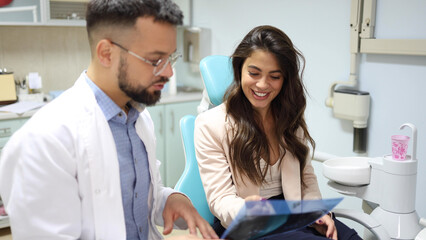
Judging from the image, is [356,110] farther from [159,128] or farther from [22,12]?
[22,12]

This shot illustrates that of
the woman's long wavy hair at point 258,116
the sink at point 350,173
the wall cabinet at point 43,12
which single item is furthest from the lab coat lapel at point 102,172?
the wall cabinet at point 43,12

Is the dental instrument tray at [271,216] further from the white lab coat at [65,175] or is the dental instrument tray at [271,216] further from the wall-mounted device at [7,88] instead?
the wall-mounted device at [7,88]

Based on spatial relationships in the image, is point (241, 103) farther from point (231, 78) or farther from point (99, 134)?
point (99, 134)

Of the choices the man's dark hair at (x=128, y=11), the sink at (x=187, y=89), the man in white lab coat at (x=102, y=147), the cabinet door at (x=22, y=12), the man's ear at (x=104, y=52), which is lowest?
the sink at (x=187, y=89)

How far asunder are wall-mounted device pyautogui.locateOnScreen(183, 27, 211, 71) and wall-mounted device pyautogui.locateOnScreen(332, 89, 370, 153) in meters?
1.34

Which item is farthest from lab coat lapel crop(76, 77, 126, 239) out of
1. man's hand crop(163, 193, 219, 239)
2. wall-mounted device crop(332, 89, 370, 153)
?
wall-mounted device crop(332, 89, 370, 153)

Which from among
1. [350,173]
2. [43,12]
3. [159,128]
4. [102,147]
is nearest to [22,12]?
[43,12]

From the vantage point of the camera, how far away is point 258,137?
5.52 feet

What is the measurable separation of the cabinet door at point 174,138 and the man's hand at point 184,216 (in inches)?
78.1

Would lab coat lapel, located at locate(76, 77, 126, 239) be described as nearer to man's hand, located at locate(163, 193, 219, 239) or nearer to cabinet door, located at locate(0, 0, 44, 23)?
man's hand, located at locate(163, 193, 219, 239)

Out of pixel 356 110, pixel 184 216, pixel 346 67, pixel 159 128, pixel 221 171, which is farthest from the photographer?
pixel 159 128

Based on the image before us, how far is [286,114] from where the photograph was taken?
69.9 inches

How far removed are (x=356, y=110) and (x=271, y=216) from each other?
149cm

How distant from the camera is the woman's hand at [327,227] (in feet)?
5.33
